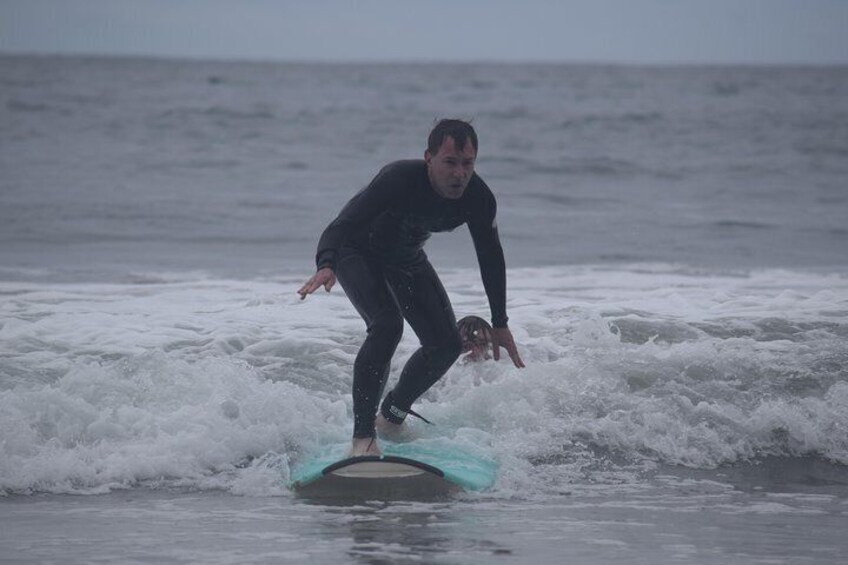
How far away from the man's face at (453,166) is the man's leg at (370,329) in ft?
1.81

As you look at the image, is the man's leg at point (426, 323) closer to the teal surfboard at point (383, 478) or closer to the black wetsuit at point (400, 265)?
the black wetsuit at point (400, 265)

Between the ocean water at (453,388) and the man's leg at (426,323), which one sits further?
the man's leg at (426,323)

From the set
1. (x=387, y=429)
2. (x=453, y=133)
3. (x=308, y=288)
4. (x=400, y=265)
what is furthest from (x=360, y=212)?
(x=387, y=429)

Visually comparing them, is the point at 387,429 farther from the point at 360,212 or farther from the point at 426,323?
the point at 360,212

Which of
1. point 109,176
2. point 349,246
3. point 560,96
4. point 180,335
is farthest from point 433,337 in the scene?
point 560,96

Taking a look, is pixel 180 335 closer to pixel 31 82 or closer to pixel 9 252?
pixel 9 252

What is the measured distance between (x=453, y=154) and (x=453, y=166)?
5 cm

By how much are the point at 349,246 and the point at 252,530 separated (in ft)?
4.76

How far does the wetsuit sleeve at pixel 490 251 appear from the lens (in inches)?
230

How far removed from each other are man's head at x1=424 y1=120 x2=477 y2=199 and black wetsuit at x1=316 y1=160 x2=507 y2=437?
0.14 m

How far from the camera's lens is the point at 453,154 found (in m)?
5.57

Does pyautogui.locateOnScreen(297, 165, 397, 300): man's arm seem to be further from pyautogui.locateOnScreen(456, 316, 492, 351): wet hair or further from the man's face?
pyautogui.locateOnScreen(456, 316, 492, 351): wet hair

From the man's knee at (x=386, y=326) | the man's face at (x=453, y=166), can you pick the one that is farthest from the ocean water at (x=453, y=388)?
the man's face at (x=453, y=166)

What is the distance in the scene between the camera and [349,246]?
5.91 m
